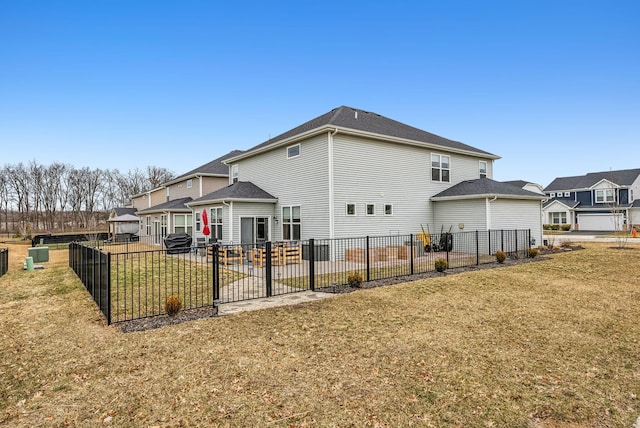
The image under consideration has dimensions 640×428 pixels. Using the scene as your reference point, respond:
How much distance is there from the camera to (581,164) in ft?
164

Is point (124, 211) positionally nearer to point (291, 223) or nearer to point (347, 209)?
point (291, 223)

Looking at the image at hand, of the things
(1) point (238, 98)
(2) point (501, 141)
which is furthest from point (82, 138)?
(2) point (501, 141)

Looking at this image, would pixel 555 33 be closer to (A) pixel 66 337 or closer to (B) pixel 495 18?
(B) pixel 495 18

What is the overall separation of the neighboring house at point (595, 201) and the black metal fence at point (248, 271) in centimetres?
3105

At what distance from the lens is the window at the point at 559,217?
41678 millimetres

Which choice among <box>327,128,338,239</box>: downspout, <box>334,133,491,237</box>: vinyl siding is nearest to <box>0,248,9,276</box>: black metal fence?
<box>327,128,338,239</box>: downspout

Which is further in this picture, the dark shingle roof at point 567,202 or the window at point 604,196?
the dark shingle roof at point 567,202

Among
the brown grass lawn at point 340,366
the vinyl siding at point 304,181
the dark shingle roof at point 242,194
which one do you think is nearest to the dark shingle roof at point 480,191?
the vinyl siding at point 304,181

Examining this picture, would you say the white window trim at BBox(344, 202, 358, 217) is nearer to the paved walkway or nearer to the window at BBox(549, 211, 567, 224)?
the paved walkway

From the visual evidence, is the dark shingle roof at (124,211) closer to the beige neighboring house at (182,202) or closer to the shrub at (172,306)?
the beige neighboring house at (182,202)

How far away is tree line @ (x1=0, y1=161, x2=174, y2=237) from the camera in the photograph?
4919 centimetres

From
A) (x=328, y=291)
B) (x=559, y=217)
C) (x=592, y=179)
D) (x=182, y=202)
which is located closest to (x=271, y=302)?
(x=328, y=291)

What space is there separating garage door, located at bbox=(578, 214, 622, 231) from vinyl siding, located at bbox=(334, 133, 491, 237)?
105 ft

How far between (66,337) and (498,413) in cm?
619
